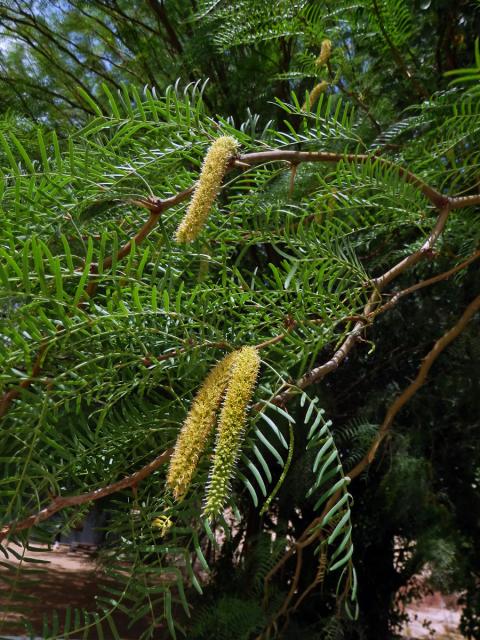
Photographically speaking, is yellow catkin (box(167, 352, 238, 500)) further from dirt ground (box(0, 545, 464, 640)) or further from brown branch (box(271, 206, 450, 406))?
dirt ground (box(0, 545, 464, 640))

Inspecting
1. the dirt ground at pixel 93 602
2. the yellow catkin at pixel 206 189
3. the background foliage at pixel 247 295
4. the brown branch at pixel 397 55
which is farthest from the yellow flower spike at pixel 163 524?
the dirt ground at pixel 93 602

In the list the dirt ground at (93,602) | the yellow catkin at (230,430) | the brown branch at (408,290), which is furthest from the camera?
the dirt ground at (93,602)

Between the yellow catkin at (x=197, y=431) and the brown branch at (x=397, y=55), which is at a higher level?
the brown branch at (x=397, y=55)

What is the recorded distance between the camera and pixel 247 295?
13.4 inches

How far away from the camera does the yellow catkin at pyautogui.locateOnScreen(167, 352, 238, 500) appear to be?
0.87 feet

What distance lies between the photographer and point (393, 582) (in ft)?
5.65

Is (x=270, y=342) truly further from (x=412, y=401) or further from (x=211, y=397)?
(x=412, y=401)

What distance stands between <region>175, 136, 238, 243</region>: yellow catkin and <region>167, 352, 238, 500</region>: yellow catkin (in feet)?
0.22

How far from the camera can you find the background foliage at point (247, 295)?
0.29m

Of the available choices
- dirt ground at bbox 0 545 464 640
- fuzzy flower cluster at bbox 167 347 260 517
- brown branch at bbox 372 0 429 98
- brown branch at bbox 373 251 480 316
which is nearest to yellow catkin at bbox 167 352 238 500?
fuzzy flower cluster at bbox 167 347 260 517

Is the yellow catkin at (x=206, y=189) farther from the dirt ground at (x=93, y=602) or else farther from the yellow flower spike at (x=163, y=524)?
the dirt ground at (x=93, y=602)

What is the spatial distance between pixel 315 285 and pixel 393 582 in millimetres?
1616

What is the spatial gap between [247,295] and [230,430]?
91mm

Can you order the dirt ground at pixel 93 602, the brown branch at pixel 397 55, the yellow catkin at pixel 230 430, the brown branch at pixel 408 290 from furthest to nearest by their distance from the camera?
1. the dirt ground at pixel 93 602
2. the brown branch at pixel 397 55
3. the brown branch at pixel 408 290
4. the yellow catkin at pixel 230 430
